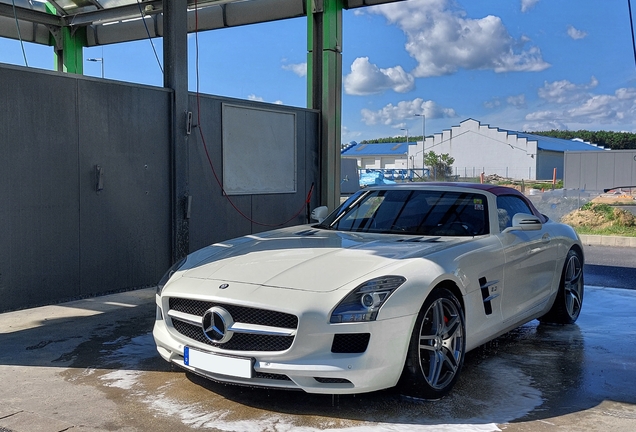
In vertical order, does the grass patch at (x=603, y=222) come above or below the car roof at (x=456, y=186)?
below

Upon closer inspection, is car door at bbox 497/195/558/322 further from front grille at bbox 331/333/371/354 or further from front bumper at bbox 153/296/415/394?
front grille at bbox 331/333/371/354

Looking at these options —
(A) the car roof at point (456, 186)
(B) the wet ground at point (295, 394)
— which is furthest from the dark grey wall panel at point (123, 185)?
(A) the car roof at point (456, 186)

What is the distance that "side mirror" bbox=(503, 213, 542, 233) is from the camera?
5379 millimetres

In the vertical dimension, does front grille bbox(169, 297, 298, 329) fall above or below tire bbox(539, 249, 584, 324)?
above

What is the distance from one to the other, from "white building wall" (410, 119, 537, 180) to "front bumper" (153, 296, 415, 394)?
63.5m

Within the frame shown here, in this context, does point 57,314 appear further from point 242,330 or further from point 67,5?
point 67,5

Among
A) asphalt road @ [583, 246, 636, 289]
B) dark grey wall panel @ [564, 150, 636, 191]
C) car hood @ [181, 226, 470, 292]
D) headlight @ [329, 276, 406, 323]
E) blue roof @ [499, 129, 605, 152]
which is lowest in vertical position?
asphalt road @ [583, 246, 636, 289]

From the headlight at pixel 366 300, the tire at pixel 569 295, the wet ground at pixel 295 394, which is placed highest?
the headlight at pixel 366 300

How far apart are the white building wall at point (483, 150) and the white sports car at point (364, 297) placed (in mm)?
61729

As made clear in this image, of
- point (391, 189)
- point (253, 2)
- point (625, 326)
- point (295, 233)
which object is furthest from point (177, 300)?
point (253, 2)

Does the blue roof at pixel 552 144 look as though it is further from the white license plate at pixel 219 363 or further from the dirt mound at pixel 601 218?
the white license plate at pixel 219 363

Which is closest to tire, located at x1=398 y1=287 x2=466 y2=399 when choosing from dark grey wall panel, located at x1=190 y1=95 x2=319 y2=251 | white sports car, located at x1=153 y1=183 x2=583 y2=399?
white sports car, located at x1=153 y1=183 x2=583 y2=399

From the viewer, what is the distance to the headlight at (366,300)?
3.80m

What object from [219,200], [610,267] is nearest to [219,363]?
[219,200]
